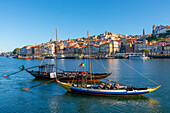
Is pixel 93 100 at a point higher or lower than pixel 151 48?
lower

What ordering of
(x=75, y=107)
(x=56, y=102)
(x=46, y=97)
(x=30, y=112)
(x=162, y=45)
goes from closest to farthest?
(x=30, y=112) → (x=75, y=107) → (x=56, y=102) → (x=46, y=97) → (x=162, y=45)

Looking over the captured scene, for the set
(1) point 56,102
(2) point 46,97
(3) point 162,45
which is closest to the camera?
(1) point 56,102

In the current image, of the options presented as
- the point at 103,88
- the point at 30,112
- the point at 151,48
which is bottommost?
the point at 30,112

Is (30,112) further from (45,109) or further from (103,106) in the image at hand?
(103,106)

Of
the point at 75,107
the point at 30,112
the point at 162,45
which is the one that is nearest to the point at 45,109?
the point at 30,112

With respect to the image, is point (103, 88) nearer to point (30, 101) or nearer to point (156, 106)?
point (156, 106)

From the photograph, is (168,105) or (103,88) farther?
(103,88)

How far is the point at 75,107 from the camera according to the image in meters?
19.3

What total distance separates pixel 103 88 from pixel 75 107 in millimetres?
5471

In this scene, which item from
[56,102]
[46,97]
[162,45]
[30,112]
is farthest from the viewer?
[162,45]

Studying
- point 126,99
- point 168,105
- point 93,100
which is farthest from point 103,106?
point 168,105

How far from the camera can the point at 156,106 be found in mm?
19312

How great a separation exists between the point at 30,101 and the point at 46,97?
7.81 feet

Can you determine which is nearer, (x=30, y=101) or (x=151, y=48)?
(x=30, y=101)
